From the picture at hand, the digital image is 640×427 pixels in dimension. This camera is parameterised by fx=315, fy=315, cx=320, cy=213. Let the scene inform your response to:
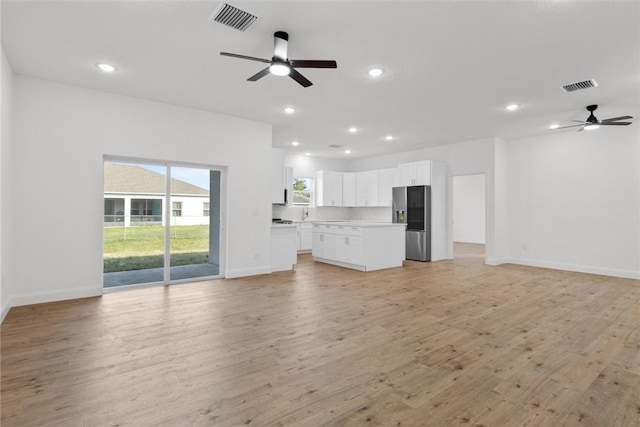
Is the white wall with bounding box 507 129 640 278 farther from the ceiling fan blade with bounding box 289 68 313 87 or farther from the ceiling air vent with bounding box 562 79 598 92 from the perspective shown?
the ceiling fan blade with bounding box 289 68 313 87

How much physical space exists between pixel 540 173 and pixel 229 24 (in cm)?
706

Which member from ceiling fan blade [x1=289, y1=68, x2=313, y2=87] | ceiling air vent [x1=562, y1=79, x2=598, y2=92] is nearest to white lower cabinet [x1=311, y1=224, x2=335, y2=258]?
ceiling fan blade [x1=289, y1=68, x2=313, y2=87]

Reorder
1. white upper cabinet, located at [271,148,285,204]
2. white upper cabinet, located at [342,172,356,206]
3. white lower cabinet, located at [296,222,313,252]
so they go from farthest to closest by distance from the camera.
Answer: white upper cabinet, located at [342,172,356,206] < white lower cabinet, located at [296,222,313,252] < white upper cabinet, located at [271,148,285,204]

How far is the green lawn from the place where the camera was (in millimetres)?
4934

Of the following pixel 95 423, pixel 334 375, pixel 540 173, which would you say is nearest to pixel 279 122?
pixel 334 375

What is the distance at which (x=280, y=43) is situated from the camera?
10.1 feet

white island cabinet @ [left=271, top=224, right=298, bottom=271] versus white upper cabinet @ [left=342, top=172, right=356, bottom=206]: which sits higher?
white upper cabinet @ [left=342, top=172, right=356, bottom=206]

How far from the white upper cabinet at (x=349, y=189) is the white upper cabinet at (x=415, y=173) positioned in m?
1.80

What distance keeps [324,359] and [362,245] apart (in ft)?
12.9

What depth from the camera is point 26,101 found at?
4.08 metres

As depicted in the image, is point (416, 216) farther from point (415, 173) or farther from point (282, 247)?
point (282, 247)

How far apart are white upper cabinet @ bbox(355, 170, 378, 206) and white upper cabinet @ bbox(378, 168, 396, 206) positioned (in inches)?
5.6

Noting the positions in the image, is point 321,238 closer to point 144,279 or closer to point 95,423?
point 144,279

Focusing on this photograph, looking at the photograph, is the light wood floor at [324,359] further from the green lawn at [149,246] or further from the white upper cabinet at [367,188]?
the white upper cabinet at [367,188]
